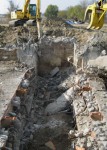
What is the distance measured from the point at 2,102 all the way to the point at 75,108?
84.9 inches

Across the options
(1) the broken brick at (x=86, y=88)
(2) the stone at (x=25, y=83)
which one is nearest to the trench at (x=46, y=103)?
(2) the stone at (x=25, y=83)

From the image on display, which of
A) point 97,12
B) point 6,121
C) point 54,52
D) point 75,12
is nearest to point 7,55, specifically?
point 54,52

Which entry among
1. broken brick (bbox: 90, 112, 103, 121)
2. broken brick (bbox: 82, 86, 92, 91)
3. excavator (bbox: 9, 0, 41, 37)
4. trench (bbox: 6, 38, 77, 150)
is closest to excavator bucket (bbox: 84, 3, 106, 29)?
broken brick (bbox: 82, 86, 92, 91)

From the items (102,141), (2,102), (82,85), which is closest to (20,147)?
(2,102)

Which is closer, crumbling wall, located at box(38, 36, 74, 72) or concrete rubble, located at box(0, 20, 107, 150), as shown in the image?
concrete rubble, located at box(0, 20, 107, 150)

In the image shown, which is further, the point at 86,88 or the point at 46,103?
the point at 46,103

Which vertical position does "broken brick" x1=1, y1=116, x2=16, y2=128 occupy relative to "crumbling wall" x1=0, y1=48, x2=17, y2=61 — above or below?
below

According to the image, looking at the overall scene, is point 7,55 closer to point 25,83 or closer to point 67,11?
point 25,83

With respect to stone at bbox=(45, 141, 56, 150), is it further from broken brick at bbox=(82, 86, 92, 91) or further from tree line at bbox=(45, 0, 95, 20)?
tree line at bbox=(45, 0, 95, 20)

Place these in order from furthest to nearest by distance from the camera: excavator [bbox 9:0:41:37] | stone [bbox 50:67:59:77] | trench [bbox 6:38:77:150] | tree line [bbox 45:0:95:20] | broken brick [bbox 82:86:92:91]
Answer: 1. tree line [bbox 45:0:95:20]
2. excavator [bbox 9:0:41:37]
3. stone [bbox 50:67:59:77]
4. broken brick [bbox 82:86:92:91]
5. trench [bbox 6:38:77:150]

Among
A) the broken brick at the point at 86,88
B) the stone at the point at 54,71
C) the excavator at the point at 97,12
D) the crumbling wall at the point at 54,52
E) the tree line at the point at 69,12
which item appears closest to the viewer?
the broken brick at the point at 86,88

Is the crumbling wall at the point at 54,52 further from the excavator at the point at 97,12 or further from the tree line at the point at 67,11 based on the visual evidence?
the tree line at the point at 67,11

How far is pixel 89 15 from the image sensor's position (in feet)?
33.6

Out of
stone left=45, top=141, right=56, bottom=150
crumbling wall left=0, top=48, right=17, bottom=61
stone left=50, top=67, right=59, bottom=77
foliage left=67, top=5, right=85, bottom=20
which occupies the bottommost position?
stone left=45, top=141, right=56, bottom=150
